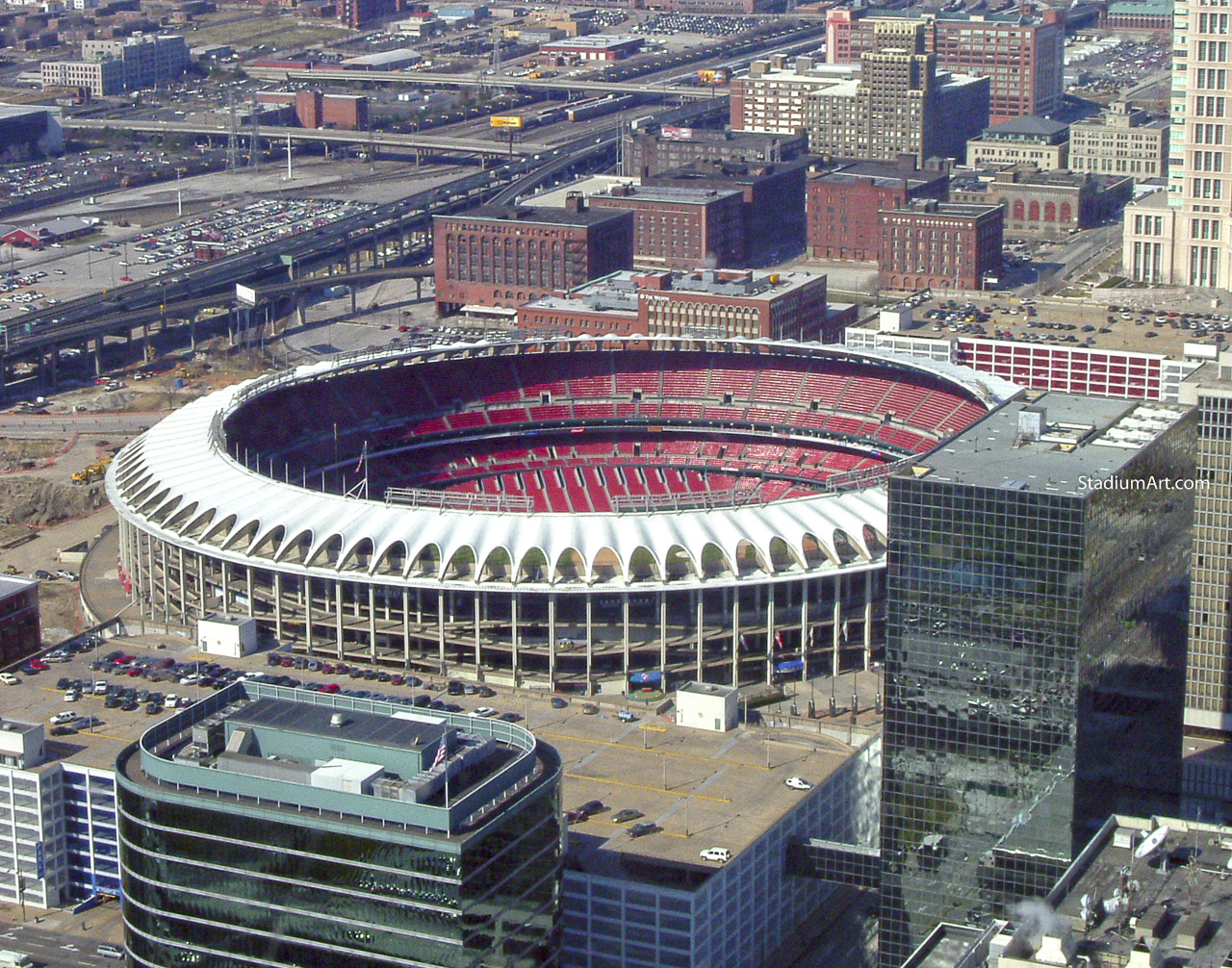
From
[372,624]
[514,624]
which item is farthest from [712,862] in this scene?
[372,624]

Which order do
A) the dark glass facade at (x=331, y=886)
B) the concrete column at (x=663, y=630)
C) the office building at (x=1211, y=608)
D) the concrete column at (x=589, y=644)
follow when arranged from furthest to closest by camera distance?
the concrete column at (x=663, y=630) → the concrete column at (x=589, y=644) → the office building at (x=1211, y=608) → the dark glass facade at (x=331, y=886)

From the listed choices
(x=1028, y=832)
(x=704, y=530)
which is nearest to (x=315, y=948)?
(x=1028, y=832)

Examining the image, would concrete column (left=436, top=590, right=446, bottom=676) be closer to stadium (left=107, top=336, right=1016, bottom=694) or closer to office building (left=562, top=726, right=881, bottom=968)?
stadium (left=107, top=336, right=1016, bottom=694)

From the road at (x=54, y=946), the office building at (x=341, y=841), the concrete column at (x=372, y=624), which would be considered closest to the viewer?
the office building at (x=341, y=841)

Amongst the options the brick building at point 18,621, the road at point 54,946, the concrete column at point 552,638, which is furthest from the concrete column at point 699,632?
the road at point 54,946

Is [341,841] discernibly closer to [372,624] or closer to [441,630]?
[441,630]

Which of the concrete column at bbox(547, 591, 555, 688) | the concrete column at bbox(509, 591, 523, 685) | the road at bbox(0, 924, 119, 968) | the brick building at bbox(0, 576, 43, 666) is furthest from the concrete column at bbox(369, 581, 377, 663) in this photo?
the road at bbox(0, 924, 119, 968)

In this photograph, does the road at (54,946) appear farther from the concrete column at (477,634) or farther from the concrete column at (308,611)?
the concrete column at (477,634)
